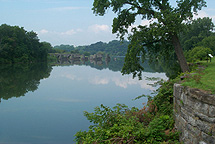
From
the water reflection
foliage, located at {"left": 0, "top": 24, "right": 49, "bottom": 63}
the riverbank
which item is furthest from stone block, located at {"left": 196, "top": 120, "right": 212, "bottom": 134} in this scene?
foliage, located at {"left": 0, "top": 24, "right": 49, "bottom": 63}

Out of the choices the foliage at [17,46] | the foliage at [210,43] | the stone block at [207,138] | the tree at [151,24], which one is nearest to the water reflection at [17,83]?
the tree at [151,24]

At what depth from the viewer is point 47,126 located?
11.3 meters

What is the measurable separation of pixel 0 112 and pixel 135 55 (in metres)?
9.87

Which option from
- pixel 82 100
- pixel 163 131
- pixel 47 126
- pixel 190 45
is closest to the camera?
pixel 163 131

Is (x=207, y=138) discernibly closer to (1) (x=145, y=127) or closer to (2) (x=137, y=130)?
(2) (x=137, y=130)

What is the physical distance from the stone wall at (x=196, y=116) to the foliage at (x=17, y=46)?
2490 inches

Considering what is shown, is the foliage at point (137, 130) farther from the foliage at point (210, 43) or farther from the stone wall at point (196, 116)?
the foliage at point (210, 43)

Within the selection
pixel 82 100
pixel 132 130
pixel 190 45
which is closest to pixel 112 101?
pixel 82 100

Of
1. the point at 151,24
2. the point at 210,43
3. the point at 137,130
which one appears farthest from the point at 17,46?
the point at 137,130

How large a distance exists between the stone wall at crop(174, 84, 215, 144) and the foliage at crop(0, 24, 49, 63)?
207 ft

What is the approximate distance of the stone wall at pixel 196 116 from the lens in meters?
4.27

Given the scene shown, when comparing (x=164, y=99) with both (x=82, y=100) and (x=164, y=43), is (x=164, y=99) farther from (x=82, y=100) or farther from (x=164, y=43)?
(x=82, y=100)

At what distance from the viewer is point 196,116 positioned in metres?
4.71

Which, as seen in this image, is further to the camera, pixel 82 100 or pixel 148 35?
pixel 82 100
